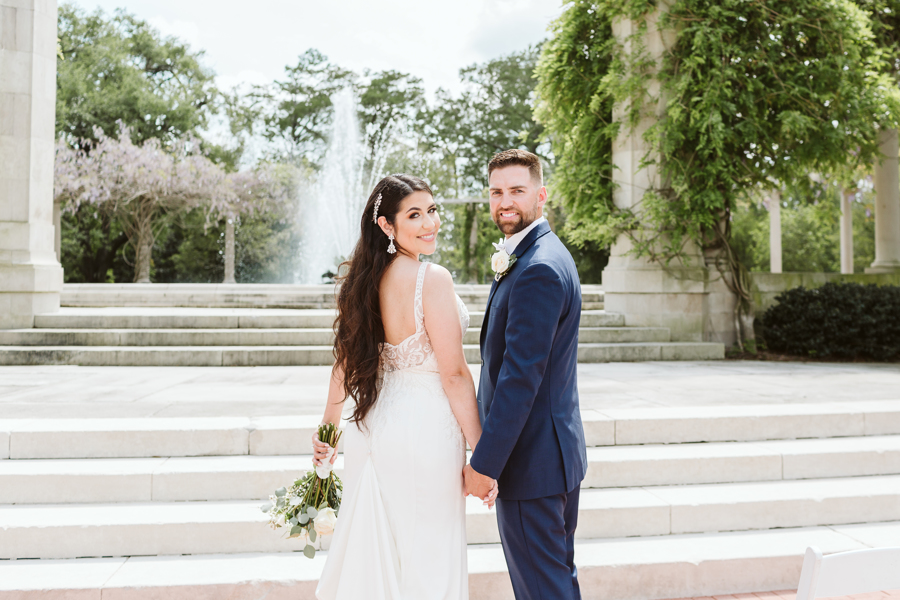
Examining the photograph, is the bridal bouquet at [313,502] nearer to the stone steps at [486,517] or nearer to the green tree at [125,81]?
the stone steps at [486,517]

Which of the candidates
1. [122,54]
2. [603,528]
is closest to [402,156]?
[122,54]

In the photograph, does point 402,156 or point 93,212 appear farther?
point 402,156

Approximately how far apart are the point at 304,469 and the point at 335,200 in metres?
27.9

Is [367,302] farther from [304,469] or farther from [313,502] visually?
[304,469]

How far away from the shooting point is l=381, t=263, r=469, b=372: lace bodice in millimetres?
2414

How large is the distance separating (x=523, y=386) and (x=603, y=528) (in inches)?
87.6

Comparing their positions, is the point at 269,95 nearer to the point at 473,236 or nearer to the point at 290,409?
the point at 473,236

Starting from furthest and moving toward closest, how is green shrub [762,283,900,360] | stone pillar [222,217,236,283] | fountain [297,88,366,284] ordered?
fountain [297,88,366,284] → stone pillar [222,217,236,283] → green shrub [762,283,900,360]

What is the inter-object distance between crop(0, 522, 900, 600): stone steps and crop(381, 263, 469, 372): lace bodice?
1.61 metres

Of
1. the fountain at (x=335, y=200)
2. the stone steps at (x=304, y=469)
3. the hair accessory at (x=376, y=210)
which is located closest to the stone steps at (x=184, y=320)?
the stone steps at (x=304, y=469)

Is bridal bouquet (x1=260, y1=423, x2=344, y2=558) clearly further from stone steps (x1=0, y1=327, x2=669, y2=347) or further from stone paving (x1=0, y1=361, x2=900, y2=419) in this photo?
stone steps (x1=0, y1=327, x2=669, y2=347)

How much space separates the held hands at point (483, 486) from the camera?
229 centimetres

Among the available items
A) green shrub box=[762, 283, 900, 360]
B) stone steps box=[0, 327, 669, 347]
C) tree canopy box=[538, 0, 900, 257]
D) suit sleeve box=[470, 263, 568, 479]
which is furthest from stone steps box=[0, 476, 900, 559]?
tree canopy box=[538, 0, 900, 257]

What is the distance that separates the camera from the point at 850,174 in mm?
10898
